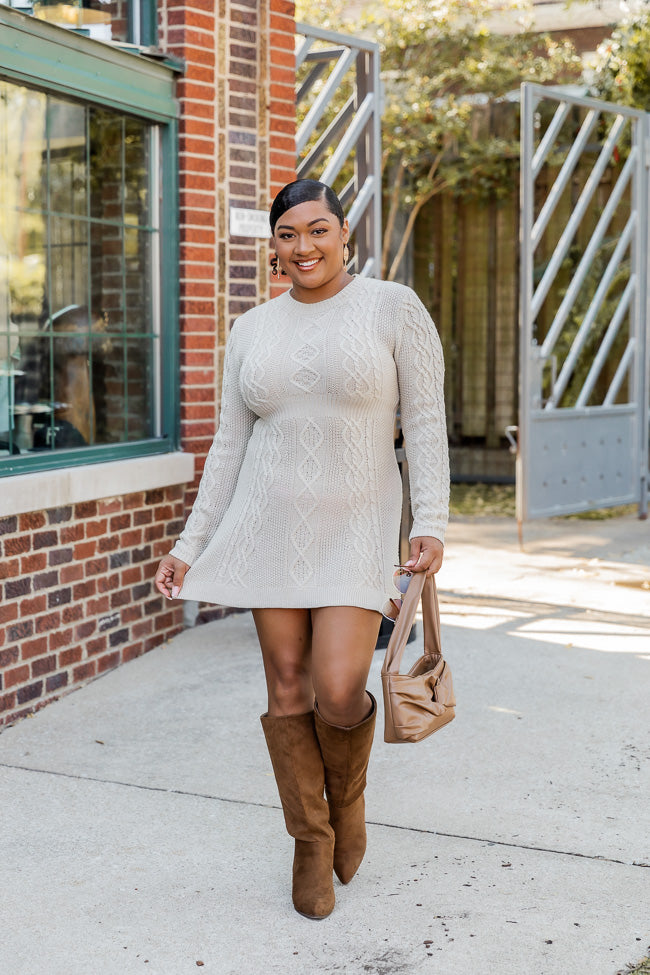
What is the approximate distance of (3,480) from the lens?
4.83 m

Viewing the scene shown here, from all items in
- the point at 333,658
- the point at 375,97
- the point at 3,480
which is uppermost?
the point at 375,97

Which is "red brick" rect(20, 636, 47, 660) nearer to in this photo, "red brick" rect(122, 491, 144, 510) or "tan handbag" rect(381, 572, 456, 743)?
"red brick" rect(122, 491, 144, 510)

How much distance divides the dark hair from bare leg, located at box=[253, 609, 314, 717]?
1.00 meters

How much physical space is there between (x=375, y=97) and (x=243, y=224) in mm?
1483

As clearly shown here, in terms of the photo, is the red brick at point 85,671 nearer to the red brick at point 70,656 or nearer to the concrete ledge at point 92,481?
the red brick at point 70,656

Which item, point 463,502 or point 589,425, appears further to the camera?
point 463,502

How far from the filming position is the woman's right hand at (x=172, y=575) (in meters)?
3.38

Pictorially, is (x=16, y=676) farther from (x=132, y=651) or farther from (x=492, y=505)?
(x=492, y=505)

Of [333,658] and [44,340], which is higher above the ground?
[44,340]

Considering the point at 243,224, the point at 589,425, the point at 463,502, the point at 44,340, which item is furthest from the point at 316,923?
the point at 463,502

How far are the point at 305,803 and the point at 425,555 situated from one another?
0.72 meters

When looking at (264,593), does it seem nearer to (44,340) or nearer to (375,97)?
(44,340)

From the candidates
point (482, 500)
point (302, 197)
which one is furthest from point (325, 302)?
point (482, 500)

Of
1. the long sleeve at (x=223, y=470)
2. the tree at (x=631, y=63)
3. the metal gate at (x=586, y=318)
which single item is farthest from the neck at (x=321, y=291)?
the tree at (x=631, y=63)
